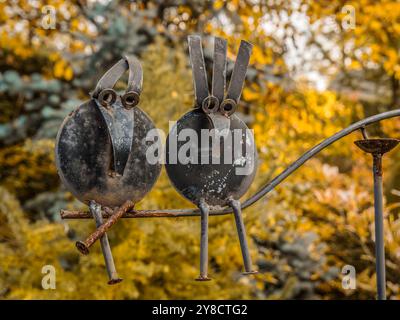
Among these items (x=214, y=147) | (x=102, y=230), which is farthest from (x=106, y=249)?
(x=214, y=147)

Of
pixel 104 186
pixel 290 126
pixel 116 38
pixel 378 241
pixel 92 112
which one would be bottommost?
pixel 378 241

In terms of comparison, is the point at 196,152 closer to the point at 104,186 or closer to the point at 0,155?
the point at 104,186

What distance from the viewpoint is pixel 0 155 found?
5.94m

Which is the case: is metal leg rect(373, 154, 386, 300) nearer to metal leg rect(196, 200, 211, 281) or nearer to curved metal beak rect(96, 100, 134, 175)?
metal leg rect(196, 200, 211, 281)

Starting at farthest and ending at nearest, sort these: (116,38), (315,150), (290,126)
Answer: (290,126) → (116,38) → (315,150)

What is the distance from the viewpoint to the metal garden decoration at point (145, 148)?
146 cm

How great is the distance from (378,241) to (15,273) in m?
2.93

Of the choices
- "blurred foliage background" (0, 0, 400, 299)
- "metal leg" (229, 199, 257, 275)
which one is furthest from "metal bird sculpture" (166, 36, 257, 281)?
"blurred foliage background" (0, 0, 400, 299)

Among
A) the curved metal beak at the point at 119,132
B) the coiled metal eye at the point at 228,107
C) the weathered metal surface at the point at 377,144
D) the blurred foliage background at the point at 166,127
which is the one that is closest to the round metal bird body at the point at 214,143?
the coiled metal eye at the point at 228,107

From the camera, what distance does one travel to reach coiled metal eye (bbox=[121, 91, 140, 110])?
1479 millimetres

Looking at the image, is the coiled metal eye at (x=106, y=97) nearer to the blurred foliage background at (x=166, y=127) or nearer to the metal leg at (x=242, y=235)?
the metal leg at (x=242, y=235)

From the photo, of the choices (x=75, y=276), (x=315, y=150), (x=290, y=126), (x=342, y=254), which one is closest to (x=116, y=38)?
(x=75, y=276)

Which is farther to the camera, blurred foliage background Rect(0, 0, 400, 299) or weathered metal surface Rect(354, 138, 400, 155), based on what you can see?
blurred foliage background Rect(0, 0, 400, 299)
